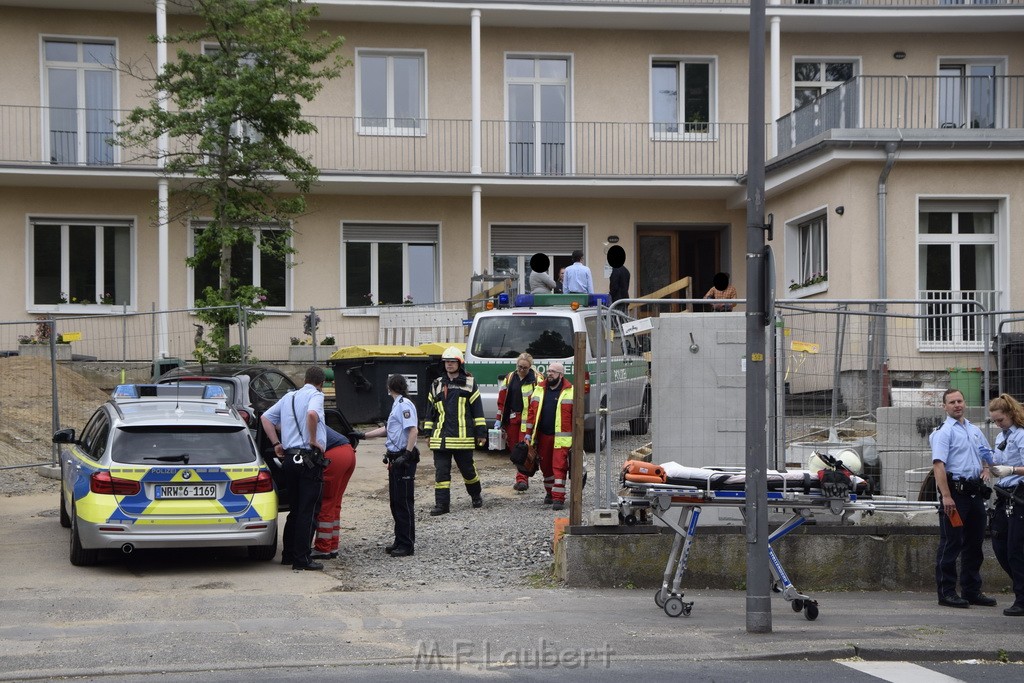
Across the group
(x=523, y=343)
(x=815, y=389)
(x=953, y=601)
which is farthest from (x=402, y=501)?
(x=523, y=343)

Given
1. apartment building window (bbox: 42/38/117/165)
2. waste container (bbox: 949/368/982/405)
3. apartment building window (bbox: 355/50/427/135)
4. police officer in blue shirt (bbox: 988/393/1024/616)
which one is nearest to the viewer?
police officer in blue shirt (bbox: 988/393/1024/616)

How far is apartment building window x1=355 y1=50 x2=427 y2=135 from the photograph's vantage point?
85.8 feet

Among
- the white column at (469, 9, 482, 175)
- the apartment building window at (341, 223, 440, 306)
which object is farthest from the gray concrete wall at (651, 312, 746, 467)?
the apartment building window at (341, 223, 440, 306)

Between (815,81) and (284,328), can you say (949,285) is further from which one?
(284,328)

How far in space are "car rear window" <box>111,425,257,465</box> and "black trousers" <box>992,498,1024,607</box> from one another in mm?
6433

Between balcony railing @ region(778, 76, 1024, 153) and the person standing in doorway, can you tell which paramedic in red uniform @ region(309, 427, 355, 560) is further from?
balcony railing @ region(778, 76, 1024, 153)

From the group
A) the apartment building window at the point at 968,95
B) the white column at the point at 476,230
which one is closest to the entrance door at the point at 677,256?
the white column at the point at 476,230

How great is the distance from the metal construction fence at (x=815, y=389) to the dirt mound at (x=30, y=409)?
32.8ft

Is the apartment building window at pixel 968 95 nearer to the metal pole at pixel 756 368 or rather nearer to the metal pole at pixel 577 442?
the metal pole at pixel 577 442

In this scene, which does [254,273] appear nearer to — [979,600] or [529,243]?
[529,243]

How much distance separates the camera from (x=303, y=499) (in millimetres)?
11391

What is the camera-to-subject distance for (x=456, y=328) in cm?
2273

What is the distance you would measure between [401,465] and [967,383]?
534cm

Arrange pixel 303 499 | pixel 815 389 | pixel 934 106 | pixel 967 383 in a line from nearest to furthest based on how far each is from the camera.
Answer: pixel 815 389, pixel 303 499, pixel 967 383, pixel 934 106
